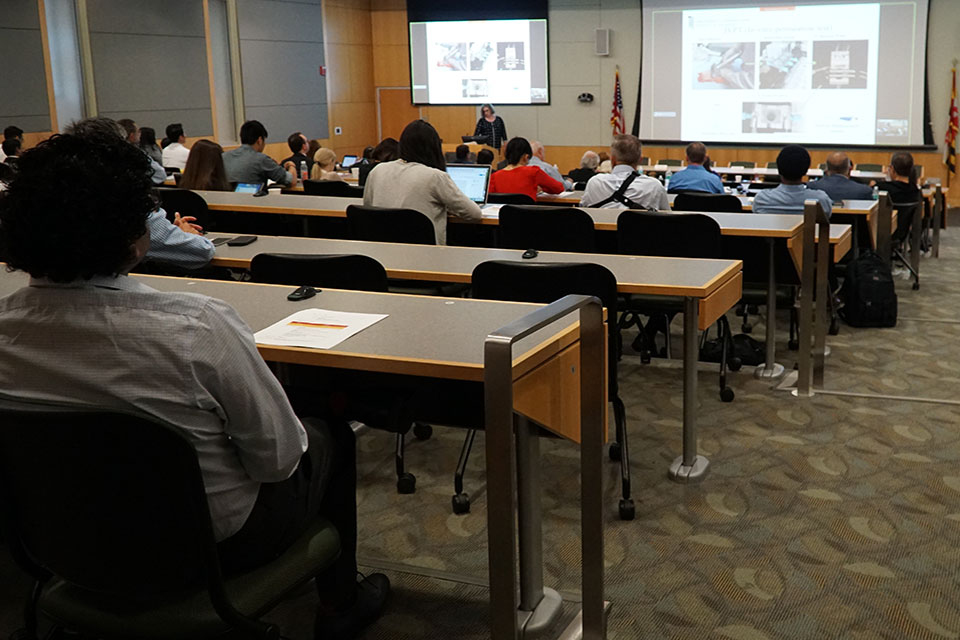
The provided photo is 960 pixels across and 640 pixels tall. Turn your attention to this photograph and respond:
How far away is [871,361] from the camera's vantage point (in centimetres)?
509

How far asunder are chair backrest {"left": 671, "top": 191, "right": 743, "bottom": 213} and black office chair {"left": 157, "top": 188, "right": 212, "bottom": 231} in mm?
2719

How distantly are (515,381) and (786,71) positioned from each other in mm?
11752

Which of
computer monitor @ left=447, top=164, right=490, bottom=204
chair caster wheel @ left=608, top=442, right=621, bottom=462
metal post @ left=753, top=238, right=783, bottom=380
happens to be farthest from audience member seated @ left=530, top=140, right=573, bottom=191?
chair caster wheel @ left=608, top=442, right=621, bottom=462

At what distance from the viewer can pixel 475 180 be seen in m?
5.97

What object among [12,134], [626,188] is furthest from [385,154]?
[12,134]

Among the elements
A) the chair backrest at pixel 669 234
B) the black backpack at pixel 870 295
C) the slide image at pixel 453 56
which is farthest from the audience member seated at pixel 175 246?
the slide image at pixel 453 56

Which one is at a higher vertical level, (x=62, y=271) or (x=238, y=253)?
(x=62, y=271)

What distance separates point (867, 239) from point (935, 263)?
8.42ft

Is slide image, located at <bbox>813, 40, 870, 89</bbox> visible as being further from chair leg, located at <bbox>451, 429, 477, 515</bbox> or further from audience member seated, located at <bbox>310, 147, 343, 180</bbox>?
chair leg, located at <bbox>451, 429, 477, 515</bbox>

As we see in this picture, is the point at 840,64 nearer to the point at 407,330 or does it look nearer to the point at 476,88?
Answer: the point at 476,88

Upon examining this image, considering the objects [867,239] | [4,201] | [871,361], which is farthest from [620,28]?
[4,201]

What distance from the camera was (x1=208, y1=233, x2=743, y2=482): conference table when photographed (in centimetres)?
323

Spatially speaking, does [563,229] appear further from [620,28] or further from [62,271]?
[620,28]

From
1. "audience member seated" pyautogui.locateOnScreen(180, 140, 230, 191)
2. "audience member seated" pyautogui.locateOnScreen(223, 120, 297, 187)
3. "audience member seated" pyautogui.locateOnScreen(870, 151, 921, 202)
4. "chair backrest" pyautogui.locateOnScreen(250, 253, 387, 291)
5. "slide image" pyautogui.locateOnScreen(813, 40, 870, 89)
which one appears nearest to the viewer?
"chair backrest" pyautogui.locateOnScreen(250, 253, 387, 291)
